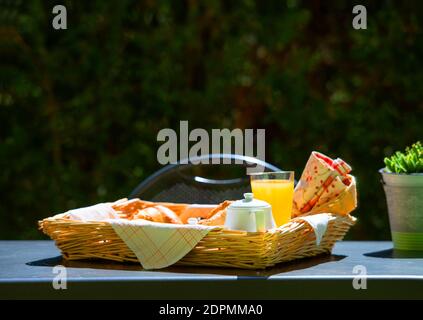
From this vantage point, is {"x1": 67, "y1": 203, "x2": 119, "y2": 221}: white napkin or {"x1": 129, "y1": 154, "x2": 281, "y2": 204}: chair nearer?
{"x1": 67, "y1": 203, "x2": 119, "y2": 221}: white napkin

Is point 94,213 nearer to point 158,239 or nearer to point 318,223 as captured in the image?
point 158,239

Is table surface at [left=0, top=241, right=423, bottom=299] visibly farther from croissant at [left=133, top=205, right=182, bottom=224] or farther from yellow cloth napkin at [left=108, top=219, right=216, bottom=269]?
croissant at [left=133, top=205, right=182, bottom=224]

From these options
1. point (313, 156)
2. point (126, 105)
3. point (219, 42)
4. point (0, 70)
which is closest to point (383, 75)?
point (219, 42)

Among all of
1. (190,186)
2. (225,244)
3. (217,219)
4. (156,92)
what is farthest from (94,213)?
(156,92)

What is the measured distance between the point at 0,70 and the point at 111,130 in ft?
1.49

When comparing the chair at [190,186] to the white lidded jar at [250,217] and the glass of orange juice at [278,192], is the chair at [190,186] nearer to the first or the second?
the glass of orange juice at [278,192]

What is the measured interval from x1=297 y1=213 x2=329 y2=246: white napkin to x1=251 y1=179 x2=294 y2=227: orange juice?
0.08 meters

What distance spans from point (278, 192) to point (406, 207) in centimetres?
25

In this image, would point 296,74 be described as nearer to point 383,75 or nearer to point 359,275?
point 383,75

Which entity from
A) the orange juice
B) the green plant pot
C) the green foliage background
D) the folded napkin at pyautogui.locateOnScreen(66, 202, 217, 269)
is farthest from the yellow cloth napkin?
the green foliage background

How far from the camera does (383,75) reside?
136 inches

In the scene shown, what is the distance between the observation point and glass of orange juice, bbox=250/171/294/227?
1.72 metres

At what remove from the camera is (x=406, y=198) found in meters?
1.75

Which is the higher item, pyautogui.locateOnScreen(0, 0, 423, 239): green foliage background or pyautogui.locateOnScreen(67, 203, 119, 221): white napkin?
pyautogui.locateOnScreen(0, 0, 423, 239): green foliage background
